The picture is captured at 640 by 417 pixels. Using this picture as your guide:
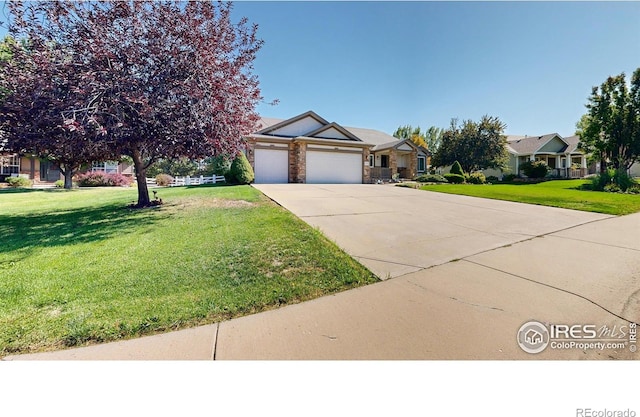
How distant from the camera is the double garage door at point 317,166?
18922mm

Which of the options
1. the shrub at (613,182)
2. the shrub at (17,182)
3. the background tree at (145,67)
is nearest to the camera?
the background tree at (145,67)

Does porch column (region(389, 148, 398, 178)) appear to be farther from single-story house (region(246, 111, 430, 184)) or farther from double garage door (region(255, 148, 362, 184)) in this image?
double garage door (region(255, 148, 362, 184))

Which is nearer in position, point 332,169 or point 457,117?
point 332,169

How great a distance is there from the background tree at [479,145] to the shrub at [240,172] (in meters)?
20.4

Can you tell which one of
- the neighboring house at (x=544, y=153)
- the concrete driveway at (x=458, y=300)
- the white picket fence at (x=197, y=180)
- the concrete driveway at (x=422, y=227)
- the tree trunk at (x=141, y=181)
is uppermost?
the neighboring house at (x=544, y=153)

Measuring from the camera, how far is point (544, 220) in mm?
7445

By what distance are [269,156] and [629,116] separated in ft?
76.8

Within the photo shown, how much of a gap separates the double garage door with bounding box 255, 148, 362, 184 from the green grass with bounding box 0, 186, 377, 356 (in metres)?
12.5

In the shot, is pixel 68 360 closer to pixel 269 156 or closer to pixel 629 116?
pixel 269 156

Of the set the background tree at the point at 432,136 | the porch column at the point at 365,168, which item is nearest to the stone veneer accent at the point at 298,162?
the porch column at the point at 365,168

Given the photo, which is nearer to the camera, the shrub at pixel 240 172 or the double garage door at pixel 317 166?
the shrub at pixel 240 172

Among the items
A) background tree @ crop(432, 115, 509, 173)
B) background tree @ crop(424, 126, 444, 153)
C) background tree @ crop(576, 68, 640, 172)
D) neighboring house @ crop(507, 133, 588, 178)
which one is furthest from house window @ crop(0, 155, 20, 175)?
background tree @ crop(424, 126, 444, 153)

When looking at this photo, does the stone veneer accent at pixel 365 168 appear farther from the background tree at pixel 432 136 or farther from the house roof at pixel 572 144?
the background tree at pixel 432 136
